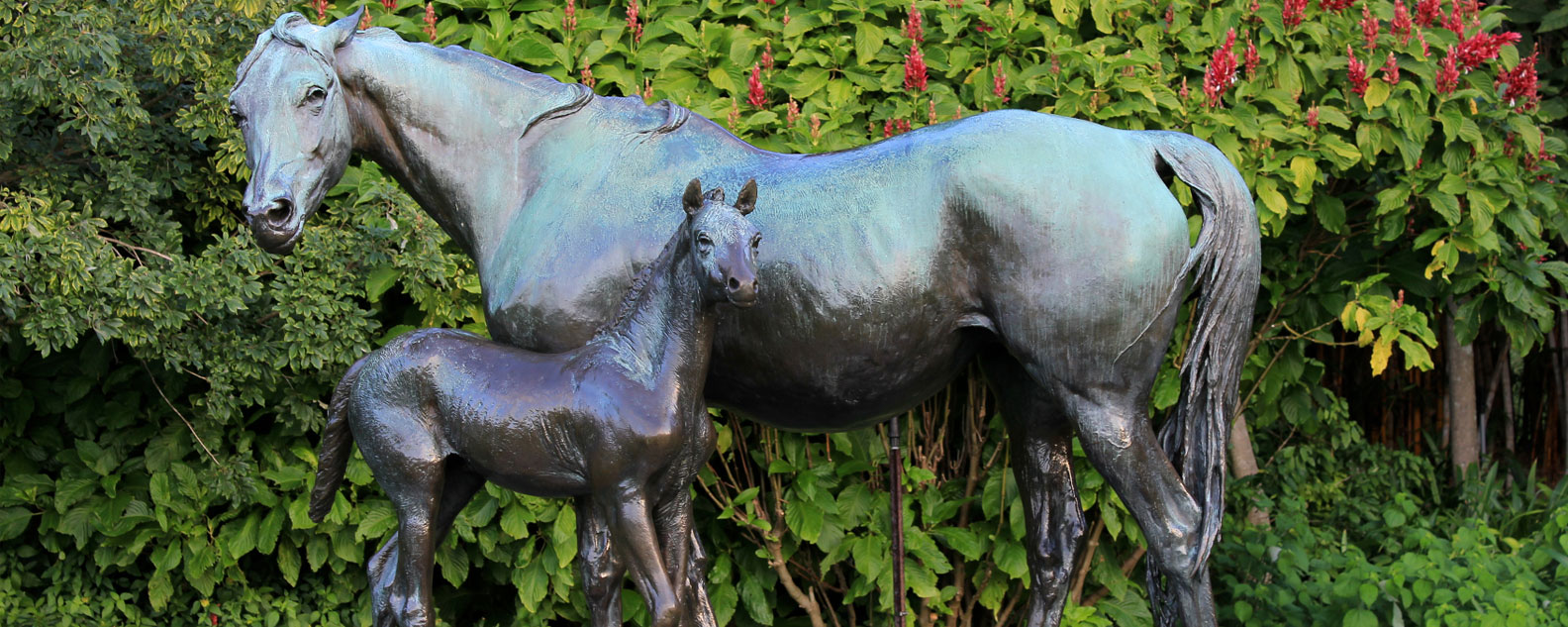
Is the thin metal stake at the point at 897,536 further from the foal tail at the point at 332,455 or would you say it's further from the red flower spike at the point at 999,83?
the foal tail at the point at 332,455

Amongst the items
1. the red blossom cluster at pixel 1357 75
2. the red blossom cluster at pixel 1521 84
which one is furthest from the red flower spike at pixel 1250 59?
the red blossom cluster at pixel 1521 84

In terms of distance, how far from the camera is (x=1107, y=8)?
457 centimetres

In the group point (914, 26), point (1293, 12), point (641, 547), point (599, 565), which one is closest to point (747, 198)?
point (641, 547)

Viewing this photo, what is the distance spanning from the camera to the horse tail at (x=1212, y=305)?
3016mm

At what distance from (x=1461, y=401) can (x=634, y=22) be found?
425 centimetres

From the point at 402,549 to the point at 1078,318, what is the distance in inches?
56.7

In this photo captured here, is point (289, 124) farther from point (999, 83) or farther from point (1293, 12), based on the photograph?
point (1293, 12)

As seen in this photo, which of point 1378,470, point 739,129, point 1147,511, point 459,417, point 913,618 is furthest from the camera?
point 1378,470

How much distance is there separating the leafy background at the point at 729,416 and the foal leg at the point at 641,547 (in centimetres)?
174

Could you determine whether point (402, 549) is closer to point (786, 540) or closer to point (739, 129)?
point (739, 129)

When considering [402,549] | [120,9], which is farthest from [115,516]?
[402,549]

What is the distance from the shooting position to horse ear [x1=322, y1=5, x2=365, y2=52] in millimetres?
2967

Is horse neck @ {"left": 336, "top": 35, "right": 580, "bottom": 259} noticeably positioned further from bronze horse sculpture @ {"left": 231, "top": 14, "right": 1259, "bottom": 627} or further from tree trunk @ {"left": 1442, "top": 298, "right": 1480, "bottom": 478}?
tree trunk @ {"left": 1442, "top": 298, "right": 1480, "bottom": 478}

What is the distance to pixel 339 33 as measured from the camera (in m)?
3.00
